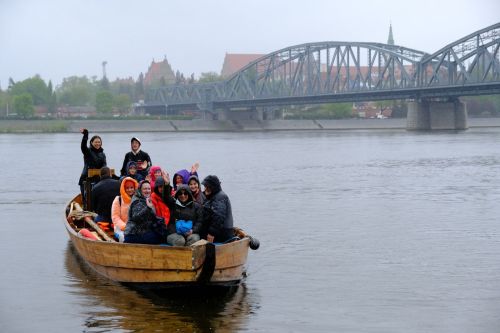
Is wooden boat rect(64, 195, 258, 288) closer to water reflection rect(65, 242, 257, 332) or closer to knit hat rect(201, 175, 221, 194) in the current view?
water reflection rect(65, 242, 257, 332)

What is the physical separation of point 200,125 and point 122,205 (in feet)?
514

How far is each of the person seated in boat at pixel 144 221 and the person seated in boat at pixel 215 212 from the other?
0.76 m

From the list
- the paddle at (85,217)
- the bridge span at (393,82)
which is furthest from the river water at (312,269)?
the bridge span at (393,82)

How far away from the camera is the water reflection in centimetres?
1480

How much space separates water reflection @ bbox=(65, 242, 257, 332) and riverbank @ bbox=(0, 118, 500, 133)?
143 meters

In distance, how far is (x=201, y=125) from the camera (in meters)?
175

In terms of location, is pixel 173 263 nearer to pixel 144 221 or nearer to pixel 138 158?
pixel 144 221

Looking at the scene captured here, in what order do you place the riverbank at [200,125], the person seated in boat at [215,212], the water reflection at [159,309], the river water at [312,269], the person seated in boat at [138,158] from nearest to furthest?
the water reflection at [159,309] → the river water at [312,269] → the person seated in boat at [215,212] → the person seated in boat at [138,158] → the riverbank at [200,125]

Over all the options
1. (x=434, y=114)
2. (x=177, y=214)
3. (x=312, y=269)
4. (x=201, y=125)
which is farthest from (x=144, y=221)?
(x=201, y=125)

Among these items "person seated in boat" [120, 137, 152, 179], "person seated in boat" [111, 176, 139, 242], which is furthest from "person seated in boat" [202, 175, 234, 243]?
"person seated in boat" [120, 137, 152, 179]

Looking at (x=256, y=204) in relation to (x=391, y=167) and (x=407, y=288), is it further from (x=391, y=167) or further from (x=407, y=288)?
(x=391, y=167)

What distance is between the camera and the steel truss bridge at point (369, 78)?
130 m

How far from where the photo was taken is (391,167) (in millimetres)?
56531

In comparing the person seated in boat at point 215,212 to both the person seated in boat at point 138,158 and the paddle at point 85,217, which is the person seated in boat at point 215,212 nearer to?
the paddle at point 85,217
